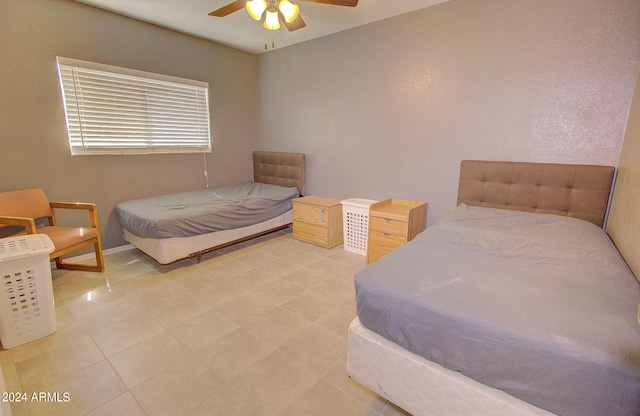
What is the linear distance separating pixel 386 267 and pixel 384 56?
2.82m

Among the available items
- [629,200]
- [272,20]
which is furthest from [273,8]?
[629,200]

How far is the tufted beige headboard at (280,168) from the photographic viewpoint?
436cm

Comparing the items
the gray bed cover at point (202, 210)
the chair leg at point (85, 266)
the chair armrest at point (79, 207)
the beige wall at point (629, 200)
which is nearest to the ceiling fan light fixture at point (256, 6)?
the gray bed cover at point (202, 210)

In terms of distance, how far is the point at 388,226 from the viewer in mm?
3070

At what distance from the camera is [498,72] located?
2.71m

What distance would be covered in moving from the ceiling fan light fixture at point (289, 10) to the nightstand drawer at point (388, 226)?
6.70 feet

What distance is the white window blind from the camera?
10.2 ft

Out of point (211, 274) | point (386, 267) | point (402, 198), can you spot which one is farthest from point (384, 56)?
point (211, 274)

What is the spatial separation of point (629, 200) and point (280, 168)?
3.82 m

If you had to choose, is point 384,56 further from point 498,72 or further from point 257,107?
point 257,107

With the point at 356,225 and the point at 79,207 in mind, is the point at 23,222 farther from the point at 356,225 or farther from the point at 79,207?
the point at 356,225

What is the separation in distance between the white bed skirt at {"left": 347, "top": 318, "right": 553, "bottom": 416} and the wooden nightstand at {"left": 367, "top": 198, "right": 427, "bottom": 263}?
5.36 ft

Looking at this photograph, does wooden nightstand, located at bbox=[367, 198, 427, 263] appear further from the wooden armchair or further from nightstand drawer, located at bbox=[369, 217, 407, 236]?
the wooden armchair

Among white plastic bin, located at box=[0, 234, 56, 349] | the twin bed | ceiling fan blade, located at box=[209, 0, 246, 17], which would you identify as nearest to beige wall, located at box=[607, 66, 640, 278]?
the twin bed
